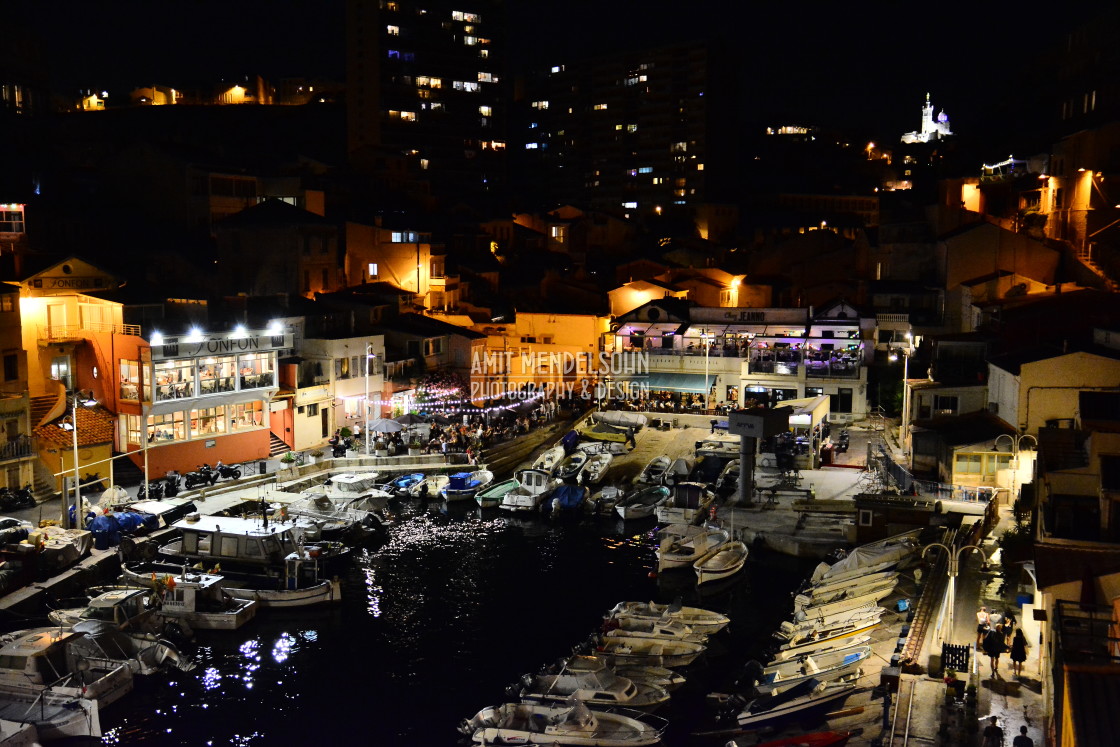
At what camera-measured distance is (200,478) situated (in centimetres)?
3331

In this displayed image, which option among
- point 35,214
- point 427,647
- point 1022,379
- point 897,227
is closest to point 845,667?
point 427,647

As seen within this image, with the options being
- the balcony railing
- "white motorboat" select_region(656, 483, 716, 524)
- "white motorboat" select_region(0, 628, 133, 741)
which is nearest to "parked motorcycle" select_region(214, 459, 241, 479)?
the balcony railing

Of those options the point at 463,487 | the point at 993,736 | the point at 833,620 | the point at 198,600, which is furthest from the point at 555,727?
the point at 463,487

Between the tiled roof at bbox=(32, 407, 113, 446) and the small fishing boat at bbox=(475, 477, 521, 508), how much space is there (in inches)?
504

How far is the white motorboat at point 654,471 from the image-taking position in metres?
36.1

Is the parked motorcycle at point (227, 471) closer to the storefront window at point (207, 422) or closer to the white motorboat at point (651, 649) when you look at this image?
the storefront window at point (207, 422)

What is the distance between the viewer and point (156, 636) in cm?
2248

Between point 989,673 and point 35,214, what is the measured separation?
139ft

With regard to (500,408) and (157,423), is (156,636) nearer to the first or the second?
(157,423)

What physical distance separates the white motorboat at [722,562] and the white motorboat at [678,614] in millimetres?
2875

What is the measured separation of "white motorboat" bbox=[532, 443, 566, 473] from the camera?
3794 cm

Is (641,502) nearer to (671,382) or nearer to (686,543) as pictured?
(686,543)

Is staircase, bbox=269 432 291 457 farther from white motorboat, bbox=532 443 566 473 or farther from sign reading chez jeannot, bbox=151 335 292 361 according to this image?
white motorboat, bbox=532 443 566 473

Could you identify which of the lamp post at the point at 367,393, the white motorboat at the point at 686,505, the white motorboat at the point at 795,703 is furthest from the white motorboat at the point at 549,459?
the white motorboat at the point at 795,703
